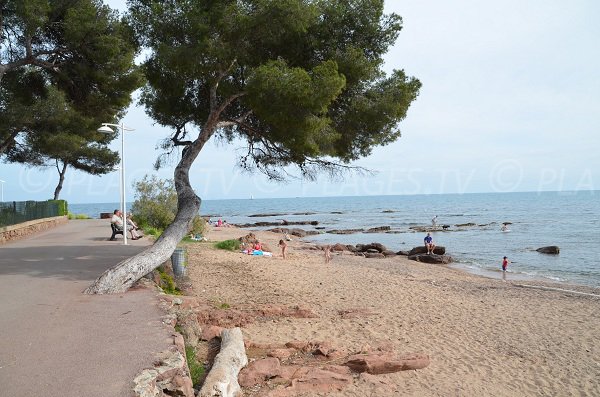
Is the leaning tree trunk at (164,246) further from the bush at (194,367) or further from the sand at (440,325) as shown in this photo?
the bush at (194,367)

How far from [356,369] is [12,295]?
5.61 metres

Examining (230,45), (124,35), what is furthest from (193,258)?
(230,45)

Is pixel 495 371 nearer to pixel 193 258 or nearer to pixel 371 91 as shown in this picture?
pixel 371 91

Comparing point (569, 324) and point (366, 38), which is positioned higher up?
point (366, 38)

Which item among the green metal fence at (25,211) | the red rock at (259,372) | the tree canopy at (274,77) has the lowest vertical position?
the red rock at (259,372)

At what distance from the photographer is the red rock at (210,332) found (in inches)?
283

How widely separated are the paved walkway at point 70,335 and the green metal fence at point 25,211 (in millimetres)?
8018

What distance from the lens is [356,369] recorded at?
6305 millimetres

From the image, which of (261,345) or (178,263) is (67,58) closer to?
(178,263)

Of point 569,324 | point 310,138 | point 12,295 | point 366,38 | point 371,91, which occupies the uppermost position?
point 366,38

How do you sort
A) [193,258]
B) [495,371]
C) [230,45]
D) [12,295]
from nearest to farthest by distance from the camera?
1. [495,371]
2. [12,295]
3. [230,45]
4. [193,258]

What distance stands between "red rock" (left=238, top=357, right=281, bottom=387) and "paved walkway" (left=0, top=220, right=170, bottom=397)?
1005 mm

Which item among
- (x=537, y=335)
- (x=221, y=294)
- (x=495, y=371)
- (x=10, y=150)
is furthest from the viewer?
(x=10, y=150)

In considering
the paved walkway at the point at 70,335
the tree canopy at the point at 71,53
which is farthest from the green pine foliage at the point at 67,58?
the paved walkway at the point at 70,335
